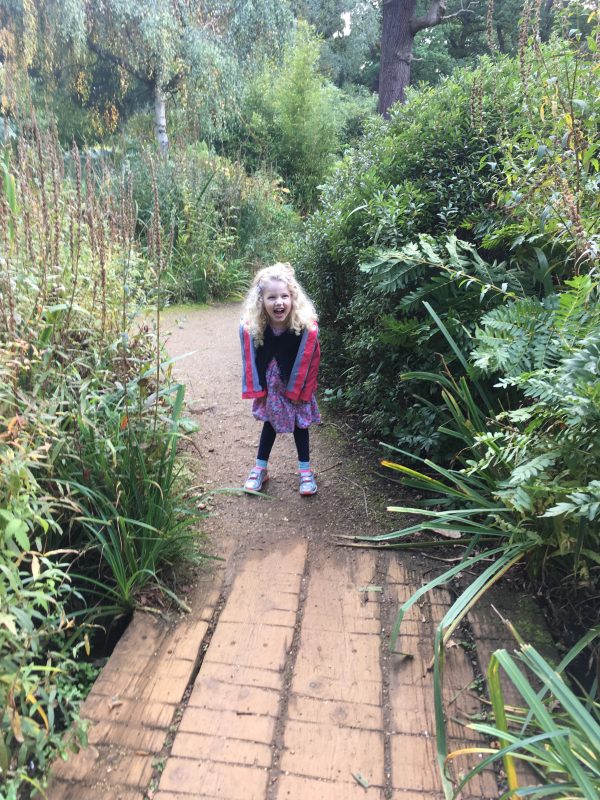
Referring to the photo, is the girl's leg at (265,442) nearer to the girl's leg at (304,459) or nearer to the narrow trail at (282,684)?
the girl's leg at (304,459)

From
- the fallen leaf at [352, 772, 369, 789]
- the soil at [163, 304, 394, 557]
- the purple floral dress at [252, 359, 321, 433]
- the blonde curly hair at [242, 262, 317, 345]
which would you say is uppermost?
the blonde curly hair at [242, 262, 317, 345]

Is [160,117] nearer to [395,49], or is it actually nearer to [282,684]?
[395,49]

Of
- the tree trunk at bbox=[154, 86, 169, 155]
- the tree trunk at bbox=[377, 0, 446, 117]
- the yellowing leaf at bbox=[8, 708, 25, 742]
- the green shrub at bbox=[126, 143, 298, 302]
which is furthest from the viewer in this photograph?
the tree trunk at bbox=[154, 86, 169, 155]

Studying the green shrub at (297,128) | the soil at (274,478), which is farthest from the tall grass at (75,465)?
the green shrub at (297,128)

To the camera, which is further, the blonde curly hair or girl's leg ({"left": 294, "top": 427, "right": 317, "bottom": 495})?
girl's leg ({"left": 294, "top": 427, "right": 317, "bottom": 495})

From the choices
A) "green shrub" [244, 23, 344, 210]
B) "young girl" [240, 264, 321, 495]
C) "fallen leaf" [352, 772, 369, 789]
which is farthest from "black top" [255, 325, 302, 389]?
"green shrub" [244, 23, 344, 210]

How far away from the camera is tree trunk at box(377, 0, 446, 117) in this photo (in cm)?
890

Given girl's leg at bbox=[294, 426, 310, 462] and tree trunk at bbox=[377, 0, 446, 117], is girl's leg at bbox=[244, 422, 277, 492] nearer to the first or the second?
girl's leg at bbox=[294, 426, 310, 462]

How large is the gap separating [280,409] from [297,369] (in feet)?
0.82

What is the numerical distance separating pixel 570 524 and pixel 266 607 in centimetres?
115

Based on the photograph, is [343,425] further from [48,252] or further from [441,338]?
[48,252]

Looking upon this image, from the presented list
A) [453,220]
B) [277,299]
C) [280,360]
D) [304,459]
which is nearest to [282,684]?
[304,459]

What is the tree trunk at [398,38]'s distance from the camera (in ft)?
29.2

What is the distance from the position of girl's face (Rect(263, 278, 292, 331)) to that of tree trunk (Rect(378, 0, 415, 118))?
25.1 ft
